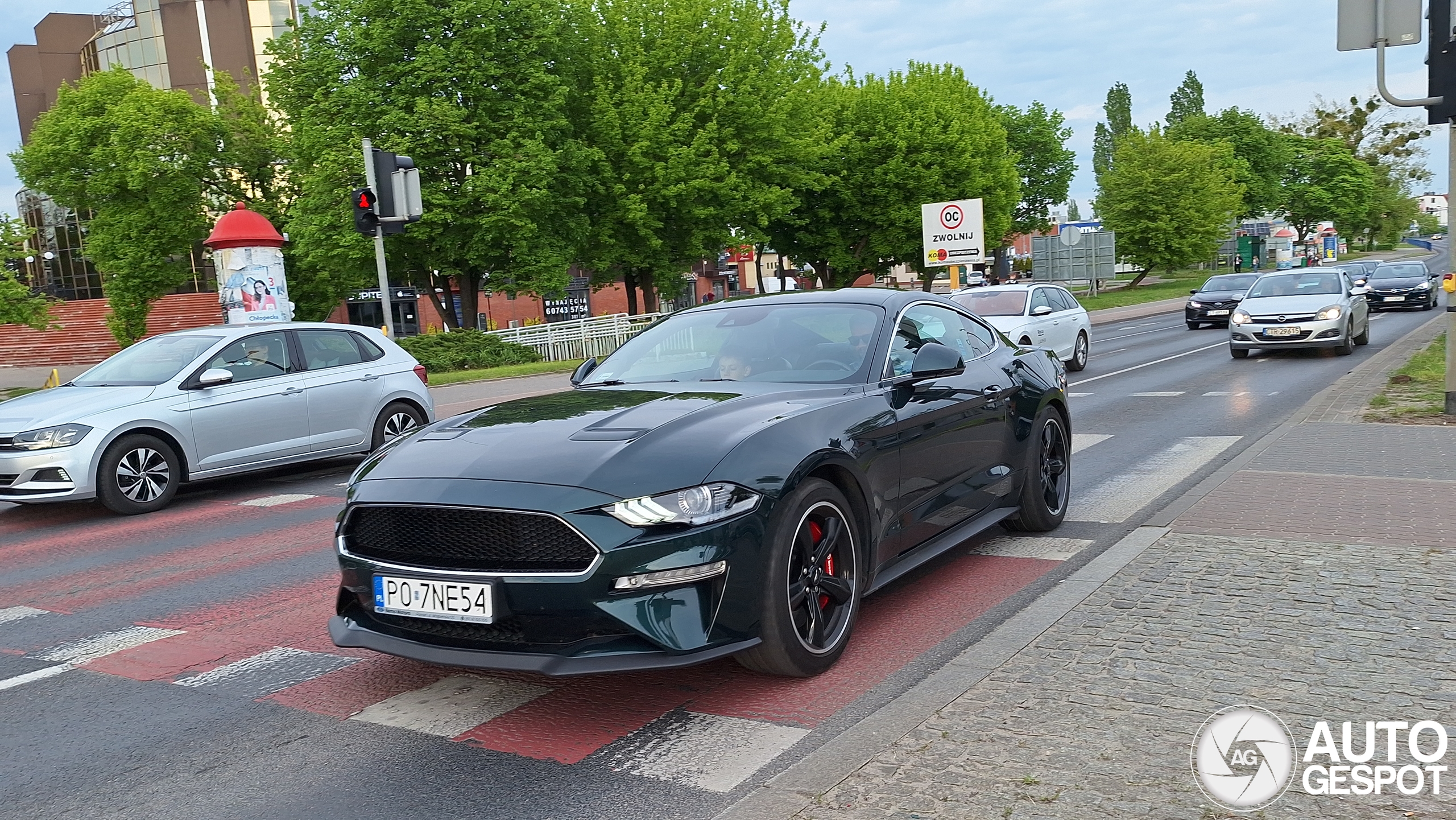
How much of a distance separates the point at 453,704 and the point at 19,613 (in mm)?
3406

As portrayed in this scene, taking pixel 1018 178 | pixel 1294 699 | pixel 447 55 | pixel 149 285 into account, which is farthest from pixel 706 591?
pixel 1018 178

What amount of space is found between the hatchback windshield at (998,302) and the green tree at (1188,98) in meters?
92.1

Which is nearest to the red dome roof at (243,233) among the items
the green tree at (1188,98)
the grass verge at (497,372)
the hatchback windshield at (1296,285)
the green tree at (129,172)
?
the grass verge at (497,372)

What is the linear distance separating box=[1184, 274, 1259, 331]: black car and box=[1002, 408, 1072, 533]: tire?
26.1 m

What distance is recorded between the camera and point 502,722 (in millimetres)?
4195

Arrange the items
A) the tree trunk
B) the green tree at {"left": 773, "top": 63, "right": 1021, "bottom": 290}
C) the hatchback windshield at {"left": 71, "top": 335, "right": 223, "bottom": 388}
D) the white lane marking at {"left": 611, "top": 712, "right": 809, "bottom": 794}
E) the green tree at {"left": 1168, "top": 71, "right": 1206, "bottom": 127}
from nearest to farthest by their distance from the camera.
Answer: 1. the white lane marking at {"left": 611, "top": 712, "right": 809, "bottom": 794}
2. the hatchback windshield at {"left": 71, "top": 335, "right": 223, "bottom": 388}
3. the tree trunk
4. the green tree at {"left": 773, "top": 63, "right": 1021, "bottom": 290}
5. the green tree at {"left": 1168, "top": 71, "right": 1206, "bottom": 127}

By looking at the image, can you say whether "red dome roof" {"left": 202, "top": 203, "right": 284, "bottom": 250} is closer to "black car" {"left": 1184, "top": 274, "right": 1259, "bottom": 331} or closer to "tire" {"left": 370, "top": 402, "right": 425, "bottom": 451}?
"tire" {"left": 370, "top": 402, "right": 425, "bottom": 451}

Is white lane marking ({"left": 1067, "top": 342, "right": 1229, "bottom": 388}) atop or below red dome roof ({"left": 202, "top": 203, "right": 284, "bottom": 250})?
below

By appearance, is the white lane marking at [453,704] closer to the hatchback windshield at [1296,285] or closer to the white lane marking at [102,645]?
the white lane marking at [102,645]

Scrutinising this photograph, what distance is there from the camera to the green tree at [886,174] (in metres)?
48.2

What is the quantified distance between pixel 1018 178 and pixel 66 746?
2187 inches

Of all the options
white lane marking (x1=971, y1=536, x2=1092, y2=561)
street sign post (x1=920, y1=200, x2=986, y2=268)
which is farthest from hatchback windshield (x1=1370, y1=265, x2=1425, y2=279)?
white lane marking (x1=971, y1=536, x2=1092, y2=561)

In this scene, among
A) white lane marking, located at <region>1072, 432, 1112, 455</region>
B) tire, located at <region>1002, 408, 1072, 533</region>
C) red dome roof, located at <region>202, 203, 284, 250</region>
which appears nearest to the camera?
tire, located at <region>1002, 408, 1072, 533</region>

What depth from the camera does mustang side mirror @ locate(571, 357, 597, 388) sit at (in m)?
6.05
